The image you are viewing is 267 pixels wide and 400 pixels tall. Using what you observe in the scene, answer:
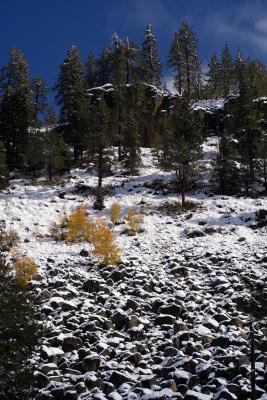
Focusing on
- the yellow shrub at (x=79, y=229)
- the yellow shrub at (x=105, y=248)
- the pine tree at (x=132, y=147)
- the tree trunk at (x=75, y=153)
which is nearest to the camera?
the yellow shrub at (x=105, y=248)

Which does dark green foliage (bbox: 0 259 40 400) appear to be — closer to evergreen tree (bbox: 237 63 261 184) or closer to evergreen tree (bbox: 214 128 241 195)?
evergreen tree (bbox: 214 128 241 195)

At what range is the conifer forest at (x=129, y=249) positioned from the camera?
1661cm

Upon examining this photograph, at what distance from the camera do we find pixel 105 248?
28203 millimetres

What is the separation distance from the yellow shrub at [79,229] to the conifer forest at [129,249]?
11 cm

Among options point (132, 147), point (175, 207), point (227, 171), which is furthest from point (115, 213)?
point (132, 147)

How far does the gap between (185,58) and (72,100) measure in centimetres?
2869

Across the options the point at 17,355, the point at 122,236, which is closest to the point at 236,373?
the point at 17,355

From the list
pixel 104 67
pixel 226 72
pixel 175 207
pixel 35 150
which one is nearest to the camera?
pixel 175 207

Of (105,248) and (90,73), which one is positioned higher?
(90,73)

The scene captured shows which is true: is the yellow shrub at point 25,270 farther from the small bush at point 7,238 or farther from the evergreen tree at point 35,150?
the evergreen tree at point 35,150

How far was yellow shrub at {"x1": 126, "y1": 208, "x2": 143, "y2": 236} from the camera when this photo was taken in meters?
33.6

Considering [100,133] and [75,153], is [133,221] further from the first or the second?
[75,153]

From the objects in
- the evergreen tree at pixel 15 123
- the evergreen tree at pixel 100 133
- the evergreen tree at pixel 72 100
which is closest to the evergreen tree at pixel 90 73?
the evergreen tree at pixel 72 100

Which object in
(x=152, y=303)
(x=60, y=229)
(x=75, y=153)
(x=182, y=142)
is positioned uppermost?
(x=182, y=142)
